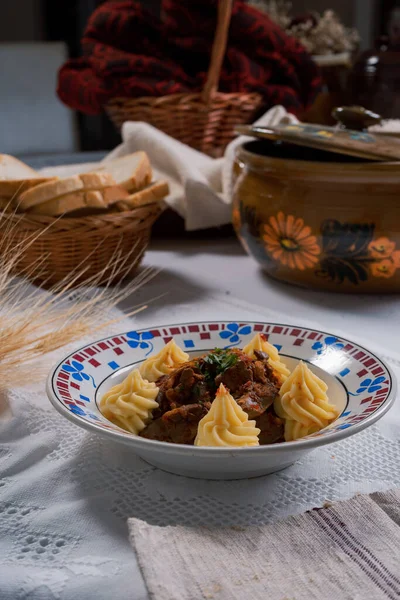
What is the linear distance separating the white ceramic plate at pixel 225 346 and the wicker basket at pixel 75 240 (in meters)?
0.34

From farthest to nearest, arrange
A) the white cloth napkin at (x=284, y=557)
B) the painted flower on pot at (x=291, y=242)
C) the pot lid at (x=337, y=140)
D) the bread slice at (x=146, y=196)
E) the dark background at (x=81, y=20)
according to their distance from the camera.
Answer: the dark background at (x=81, y=20), the bread slice at (x=146, y=196), the painted flower on pot at (x=291, y=242), the pot lid at (x=337, y=140), the white cloth napkin at (x=284, y=557)

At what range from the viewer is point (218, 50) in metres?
1.60

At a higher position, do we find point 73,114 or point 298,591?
point 298,591

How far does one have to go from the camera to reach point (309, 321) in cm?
106

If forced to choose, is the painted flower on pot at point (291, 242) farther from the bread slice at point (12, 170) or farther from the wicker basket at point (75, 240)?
the bread slice at point (12, 170)

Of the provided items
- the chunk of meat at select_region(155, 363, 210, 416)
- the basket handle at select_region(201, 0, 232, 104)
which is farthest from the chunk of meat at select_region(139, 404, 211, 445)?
the basket handle at select_region(201, 0, 232, 104)

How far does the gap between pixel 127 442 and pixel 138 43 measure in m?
1.36

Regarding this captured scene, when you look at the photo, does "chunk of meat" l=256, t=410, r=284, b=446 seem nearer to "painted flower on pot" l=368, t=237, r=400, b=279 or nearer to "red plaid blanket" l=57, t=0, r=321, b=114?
"painted flower on pot" l=368, t=237, r=400, b=279

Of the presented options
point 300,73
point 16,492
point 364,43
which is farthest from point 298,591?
point 364,43

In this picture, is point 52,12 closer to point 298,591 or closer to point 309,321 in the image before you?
point 309,321

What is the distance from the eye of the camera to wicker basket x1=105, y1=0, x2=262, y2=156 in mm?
1656

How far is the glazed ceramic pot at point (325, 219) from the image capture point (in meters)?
1.07

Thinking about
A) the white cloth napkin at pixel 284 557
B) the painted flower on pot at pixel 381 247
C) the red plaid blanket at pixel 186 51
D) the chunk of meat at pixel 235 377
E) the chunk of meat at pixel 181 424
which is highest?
A: the red plaid blanket at pixel 186 51

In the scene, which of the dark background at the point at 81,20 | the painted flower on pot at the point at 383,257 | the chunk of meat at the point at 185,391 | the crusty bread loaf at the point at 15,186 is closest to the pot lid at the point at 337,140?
the painted flower on pot at the point at 383,257
